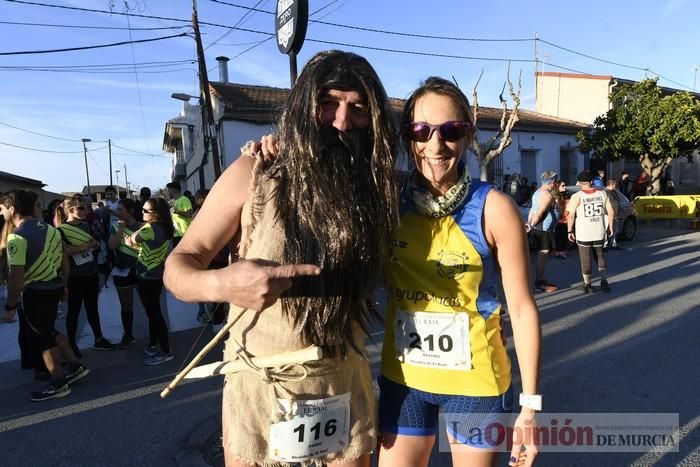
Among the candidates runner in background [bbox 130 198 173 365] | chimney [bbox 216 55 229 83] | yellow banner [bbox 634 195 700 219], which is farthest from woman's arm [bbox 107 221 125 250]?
chimney [bbox 216 55 229 83]

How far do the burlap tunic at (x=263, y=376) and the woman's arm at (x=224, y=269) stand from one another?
49mm

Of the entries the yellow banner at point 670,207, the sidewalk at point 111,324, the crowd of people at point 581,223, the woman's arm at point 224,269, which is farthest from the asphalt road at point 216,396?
the yellow banner at point 670,207

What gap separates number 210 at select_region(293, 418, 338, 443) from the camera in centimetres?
142

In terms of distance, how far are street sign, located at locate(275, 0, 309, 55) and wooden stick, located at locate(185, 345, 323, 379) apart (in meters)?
2.50

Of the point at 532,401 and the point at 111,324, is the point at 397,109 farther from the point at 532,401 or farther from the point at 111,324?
the point at 532,401

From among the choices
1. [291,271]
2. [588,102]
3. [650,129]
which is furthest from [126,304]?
[588,102]

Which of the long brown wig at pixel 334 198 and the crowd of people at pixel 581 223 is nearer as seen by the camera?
the long brown wig at pixel 334 198

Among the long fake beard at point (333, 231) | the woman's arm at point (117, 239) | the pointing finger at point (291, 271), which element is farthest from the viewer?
the woman's arm at point (117, 239)

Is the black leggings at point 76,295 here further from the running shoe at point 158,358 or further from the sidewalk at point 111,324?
the running shoe at point 158,358

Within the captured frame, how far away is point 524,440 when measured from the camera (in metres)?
1.61

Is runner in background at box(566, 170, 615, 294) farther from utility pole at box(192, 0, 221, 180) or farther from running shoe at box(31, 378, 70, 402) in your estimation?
utility pole at box(192, 0, 221, 180)

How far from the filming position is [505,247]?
1.59 meters

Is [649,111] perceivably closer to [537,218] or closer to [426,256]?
[537,218]

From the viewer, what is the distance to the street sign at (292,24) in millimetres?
3211
